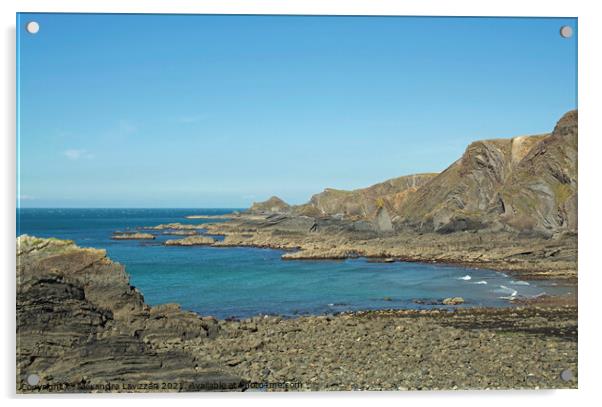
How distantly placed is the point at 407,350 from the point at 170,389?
8.77 ft

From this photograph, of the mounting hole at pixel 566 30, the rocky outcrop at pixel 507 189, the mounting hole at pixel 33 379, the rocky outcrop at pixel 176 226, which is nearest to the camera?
the mounting hole at pixel 33 379

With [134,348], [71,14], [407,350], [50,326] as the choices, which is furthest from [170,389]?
[71,14]

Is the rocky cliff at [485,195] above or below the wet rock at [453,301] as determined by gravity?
above

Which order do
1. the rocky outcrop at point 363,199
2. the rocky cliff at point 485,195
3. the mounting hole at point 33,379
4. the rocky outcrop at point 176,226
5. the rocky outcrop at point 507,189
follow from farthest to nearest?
1. the rocky outcrop at point 176,226
2. the rocky outcrop at point 363,199
3. the rocky cliff at point 485,195
4. the rocky outcrop at point 507,189
5. the mounting hole at point 33,379

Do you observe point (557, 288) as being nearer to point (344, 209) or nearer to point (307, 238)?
point (344, 209)

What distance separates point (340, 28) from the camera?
20.9ft

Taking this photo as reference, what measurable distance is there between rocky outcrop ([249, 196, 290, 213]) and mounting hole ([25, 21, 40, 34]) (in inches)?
126

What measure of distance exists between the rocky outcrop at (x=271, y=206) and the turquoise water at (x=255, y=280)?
424 mm

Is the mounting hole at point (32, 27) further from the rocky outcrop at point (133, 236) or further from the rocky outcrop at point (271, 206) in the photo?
the rocky outcrop at point (271, 206)

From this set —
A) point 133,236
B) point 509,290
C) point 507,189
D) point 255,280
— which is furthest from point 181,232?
point 507,189

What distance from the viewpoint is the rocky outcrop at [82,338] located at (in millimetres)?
5914

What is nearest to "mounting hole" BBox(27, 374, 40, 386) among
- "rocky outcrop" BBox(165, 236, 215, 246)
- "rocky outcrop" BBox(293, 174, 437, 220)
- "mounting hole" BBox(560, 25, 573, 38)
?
"rocky outcrop" BBox(165, 236, 215, 246)

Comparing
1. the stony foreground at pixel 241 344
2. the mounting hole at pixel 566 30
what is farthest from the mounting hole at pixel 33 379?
the mounting hole at pixel 566 30

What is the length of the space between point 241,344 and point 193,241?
204 cm
